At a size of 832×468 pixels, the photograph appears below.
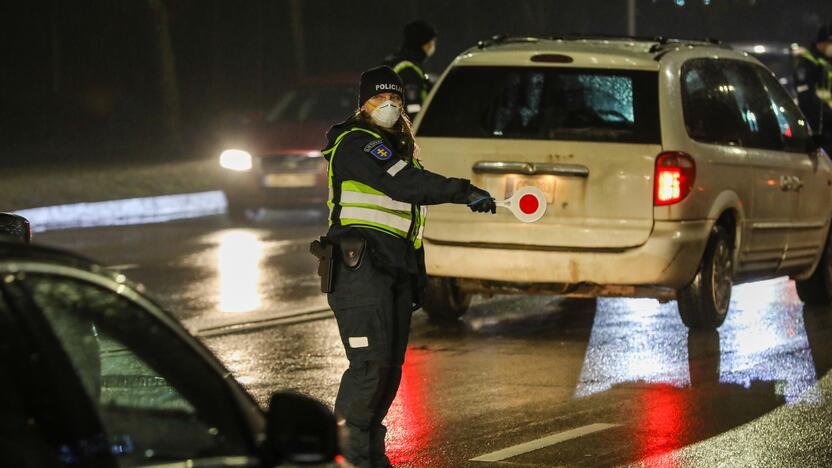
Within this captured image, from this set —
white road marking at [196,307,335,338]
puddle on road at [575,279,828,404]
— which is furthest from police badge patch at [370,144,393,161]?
white road marking at [196,307,335,338]

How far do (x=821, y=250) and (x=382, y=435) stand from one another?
5.84 meters

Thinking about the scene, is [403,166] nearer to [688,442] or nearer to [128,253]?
[688,442]

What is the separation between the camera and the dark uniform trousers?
19.9 ft

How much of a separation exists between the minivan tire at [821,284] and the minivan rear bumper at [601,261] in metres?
2.20

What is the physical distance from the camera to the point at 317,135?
1873 cm

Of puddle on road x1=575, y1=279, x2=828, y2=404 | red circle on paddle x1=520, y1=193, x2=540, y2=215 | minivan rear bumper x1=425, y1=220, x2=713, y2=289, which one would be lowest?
puddle on road x1=575, y1=279, x2=828, y2=404

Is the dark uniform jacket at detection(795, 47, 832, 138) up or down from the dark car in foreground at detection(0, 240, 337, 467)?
up

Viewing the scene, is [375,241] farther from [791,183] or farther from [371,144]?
[791,183]

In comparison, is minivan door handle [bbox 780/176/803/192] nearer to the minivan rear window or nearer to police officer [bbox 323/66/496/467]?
the minivan rear window

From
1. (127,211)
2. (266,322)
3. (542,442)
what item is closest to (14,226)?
(542,442)

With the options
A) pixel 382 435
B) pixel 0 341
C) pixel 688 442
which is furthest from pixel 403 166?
pixel 0 341

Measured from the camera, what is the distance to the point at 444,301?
10406 millimetres

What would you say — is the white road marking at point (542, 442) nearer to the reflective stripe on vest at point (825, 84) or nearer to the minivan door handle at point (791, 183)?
the minivan door handle at point (791, 183)

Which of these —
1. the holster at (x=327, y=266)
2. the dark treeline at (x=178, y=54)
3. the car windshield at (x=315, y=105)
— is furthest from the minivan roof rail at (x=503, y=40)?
the dark treeline at (x=178, y=54)
